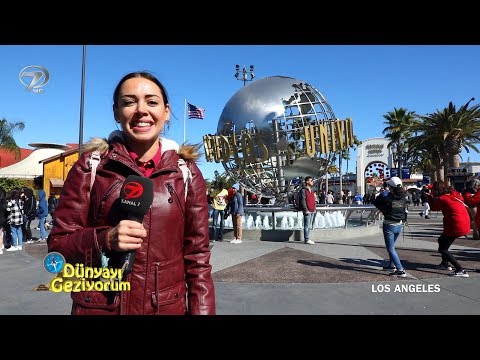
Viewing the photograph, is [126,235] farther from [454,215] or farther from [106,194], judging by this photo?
[454,215]

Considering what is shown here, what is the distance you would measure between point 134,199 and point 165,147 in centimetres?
43

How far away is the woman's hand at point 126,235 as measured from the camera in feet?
4.66

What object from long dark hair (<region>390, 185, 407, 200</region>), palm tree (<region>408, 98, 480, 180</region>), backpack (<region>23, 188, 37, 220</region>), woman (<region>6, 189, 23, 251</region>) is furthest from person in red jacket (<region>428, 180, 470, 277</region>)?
palm tree (<region>408, 98, 480, 180</region>)

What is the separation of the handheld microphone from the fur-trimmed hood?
0.30m

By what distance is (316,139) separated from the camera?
42.2 feet

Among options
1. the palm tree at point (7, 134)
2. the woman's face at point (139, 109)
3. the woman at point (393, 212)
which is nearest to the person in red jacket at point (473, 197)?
the woman at point (393, 212)

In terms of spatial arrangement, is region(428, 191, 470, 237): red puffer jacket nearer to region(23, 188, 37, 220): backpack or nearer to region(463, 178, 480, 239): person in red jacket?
region(463, 178, 480, 239): person in red jacket

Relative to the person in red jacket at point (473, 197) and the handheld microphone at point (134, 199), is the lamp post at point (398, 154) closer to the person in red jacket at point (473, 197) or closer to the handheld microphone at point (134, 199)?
the person in red jacket at point (473, 197)

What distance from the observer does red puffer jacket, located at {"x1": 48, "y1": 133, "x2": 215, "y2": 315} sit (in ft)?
5.12

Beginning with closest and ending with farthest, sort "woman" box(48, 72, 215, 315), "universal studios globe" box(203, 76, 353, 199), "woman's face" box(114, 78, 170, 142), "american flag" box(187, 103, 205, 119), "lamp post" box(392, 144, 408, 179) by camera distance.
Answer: "woman" box(48, 72, 215, 315), "woman's face" box(114, 78, 170, 142), "universal studios globe" box(203, 76, 353, 199), "american flag" box(187, 103, 205, 119), "lamp post" box(392, 144, 408, 179)

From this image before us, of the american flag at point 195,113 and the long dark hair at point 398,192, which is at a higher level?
the american flag at point 195,113

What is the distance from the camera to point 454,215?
6664mm
